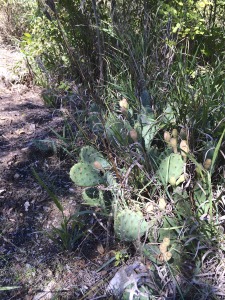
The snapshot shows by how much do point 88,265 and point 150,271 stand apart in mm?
411

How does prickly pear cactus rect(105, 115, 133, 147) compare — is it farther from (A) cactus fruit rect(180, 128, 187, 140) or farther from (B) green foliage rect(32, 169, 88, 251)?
(B) green foliage rect(32, 169, 88, 251)

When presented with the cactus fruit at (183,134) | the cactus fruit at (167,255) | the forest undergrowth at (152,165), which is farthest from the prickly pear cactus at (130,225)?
the cactus fruit at (183,134)

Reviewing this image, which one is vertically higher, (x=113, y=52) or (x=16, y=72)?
(x=113, y=52)

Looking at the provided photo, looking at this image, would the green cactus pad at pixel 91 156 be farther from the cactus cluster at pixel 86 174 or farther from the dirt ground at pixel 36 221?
the dirt ground at pixel 36 221

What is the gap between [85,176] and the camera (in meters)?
2.32

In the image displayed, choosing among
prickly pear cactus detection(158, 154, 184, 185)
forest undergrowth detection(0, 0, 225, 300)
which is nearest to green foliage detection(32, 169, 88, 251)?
forest undergrowth detection(0, 0, 225, 300)

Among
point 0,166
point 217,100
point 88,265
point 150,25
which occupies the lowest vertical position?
point 88,265

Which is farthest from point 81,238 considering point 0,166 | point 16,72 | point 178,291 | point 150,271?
point 16,72

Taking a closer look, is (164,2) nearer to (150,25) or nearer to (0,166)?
(150,25)

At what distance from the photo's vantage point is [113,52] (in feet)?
11.7

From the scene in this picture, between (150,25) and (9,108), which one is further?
(9,108)

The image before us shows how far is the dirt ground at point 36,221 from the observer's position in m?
2.15

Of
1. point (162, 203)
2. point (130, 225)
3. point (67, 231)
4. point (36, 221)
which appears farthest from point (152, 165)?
point (36, 221)

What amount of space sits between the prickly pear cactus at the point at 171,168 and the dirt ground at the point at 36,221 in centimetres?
53
